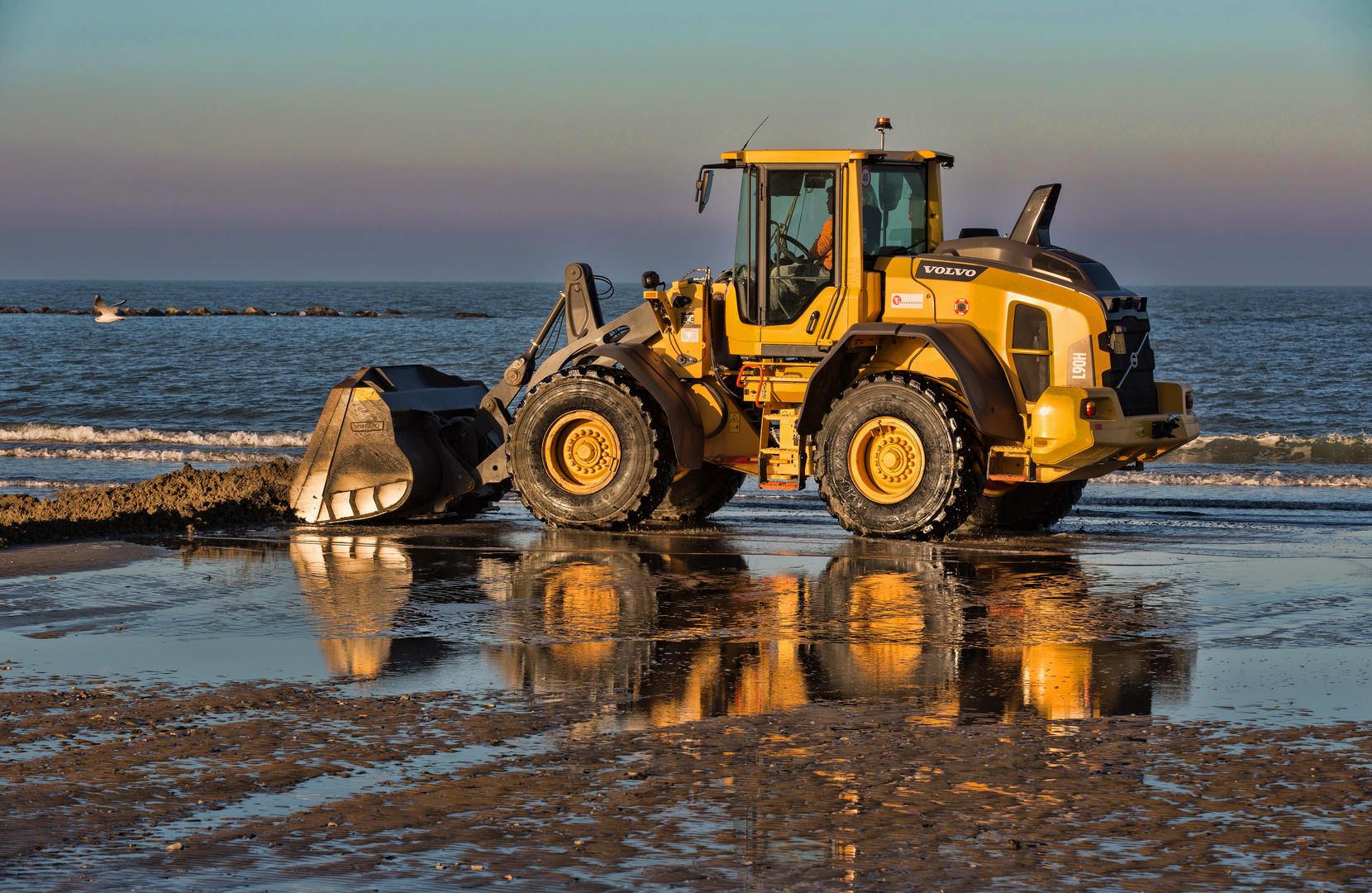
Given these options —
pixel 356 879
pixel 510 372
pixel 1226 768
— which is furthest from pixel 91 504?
pixel 1226 768

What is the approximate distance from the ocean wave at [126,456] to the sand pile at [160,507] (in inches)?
278

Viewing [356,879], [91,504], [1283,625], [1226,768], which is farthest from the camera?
[91,504]

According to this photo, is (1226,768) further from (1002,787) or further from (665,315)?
(665,315)

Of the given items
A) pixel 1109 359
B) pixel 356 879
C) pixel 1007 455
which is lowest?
pixel 356 879

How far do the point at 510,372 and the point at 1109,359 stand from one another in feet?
17.2

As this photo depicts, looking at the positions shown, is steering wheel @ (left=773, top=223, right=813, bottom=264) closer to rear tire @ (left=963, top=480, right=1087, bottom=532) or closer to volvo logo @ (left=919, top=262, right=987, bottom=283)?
volvo logo @ (left=919, top=262, right=987, bottom=283)

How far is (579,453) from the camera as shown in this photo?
12609mm

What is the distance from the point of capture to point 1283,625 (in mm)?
7820

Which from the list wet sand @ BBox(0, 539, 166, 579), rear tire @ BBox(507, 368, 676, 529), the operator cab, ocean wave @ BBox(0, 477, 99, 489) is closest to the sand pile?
wet sand @ BBox(0, 539, 166, 579)

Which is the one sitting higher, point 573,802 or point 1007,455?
point 1007,455

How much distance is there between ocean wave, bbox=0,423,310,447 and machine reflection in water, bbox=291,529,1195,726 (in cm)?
1423

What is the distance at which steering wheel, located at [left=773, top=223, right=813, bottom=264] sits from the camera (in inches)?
468

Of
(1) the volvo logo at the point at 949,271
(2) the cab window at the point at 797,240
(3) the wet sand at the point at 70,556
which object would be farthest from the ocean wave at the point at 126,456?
(1) the volvo logo at the point at 949,271

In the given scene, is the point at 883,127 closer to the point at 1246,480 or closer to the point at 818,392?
the point at 818,392
